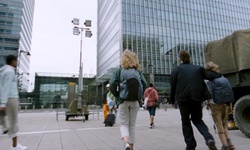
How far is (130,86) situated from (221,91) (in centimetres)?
210

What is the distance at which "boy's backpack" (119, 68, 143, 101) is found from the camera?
404 centimetres

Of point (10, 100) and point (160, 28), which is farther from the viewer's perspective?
point (160, 28)

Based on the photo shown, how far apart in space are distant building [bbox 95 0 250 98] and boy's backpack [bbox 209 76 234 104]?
39.2m

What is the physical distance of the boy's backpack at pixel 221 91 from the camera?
4609mm

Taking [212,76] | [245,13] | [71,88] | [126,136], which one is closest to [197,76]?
[212,76]

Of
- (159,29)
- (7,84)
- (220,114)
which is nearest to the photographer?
(7,84)

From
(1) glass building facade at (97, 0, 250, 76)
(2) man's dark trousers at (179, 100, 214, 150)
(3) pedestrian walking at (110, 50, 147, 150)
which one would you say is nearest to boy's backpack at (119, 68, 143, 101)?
(3) pedestrian walking at (110, 50, 147, 150)

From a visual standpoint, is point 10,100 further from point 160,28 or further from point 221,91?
point 160,28

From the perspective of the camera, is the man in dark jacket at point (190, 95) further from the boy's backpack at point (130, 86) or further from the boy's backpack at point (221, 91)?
the boy's backpack at point (130, 86)

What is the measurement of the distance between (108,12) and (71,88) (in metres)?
46.1

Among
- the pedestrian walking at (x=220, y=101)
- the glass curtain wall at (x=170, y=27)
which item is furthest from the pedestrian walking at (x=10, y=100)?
the glass curtain wall at (x=170, y=27)

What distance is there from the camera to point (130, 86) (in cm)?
405

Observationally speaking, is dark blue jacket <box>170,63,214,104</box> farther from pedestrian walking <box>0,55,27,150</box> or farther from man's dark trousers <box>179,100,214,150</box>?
pedestrian walking <box>0,55,27,150</box>

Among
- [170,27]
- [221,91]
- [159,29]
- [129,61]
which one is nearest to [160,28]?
[159,29]
